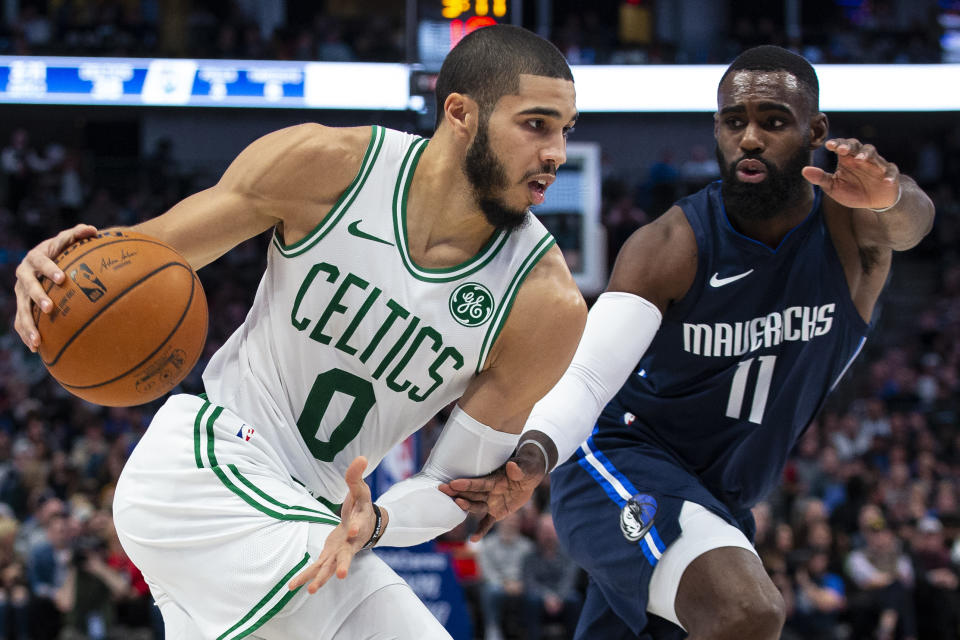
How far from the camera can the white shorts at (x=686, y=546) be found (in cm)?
374

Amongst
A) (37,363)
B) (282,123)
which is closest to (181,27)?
(282,123)

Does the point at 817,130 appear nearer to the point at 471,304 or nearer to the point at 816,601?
the point at 471,304

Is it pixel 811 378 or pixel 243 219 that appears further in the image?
pixel 811 378

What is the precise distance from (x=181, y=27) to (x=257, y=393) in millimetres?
18205

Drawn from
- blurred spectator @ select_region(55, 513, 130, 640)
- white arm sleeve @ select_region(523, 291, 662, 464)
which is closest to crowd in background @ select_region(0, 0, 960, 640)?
blurred spectator @ select_region(55, 513, 130, 640)

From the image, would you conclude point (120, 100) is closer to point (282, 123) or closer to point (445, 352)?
point (282, 123)

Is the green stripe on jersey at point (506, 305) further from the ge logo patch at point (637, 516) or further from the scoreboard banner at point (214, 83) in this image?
the scoreboard banner at point (214, 83)

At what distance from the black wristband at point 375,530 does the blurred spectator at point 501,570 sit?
6.50m

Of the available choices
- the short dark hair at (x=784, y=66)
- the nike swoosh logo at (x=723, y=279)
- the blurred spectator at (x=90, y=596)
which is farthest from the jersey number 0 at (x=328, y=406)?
the blurred spectator at (x=90, y=596)

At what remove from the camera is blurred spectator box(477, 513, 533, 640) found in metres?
9.62

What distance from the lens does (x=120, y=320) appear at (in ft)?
9.92

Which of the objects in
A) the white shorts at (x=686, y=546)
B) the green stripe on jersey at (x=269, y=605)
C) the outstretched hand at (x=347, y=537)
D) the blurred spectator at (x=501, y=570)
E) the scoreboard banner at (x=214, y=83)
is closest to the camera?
the outstretched hand at (x=347, y=537)

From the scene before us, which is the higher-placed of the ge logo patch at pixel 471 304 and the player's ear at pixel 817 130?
the player's ear at pixel 817 130

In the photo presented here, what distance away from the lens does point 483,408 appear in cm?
347
